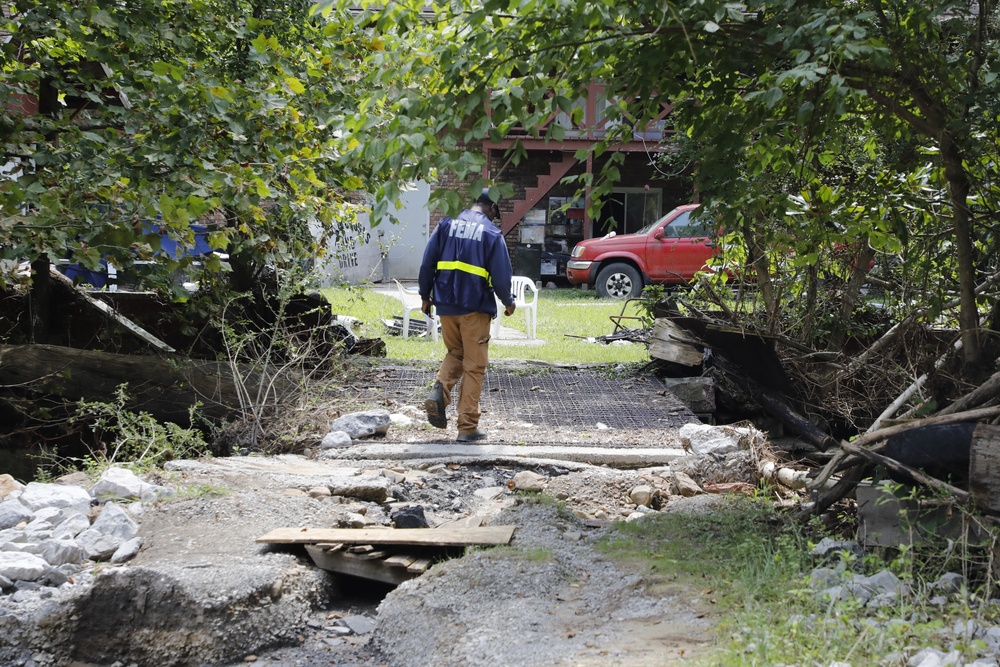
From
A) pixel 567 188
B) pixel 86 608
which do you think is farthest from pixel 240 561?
pixel 567 188

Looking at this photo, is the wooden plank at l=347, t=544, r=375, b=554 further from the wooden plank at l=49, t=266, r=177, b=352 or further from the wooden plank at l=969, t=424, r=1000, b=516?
the wooden plank at l=49, t=266, r=177, b=352

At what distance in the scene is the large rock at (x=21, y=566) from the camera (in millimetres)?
4598

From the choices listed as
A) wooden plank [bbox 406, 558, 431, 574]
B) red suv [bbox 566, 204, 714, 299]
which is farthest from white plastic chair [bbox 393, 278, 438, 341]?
wooden plank [bbox 406, 558, 431, 574]

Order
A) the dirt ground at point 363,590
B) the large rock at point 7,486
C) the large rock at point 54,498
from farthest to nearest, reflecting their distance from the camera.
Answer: the large rock at point 7,486 → the large rock at point 54,498 → the dirt ground at point 363,590

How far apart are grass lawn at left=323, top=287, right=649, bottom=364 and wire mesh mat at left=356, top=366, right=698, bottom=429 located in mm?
843

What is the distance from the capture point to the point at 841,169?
6988 millimetres

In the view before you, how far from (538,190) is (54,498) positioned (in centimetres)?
1856

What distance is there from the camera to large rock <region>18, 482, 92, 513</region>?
17.6 feet

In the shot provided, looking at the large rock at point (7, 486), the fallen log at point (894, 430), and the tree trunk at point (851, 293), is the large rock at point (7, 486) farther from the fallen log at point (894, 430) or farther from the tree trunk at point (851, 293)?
the tree trunk at point (851, 293)

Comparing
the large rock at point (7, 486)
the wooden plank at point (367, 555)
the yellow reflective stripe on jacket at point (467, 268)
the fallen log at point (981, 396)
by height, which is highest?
the yellow reflective stripe on jacket at point (467, 268)

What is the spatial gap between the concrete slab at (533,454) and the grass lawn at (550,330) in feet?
7.94

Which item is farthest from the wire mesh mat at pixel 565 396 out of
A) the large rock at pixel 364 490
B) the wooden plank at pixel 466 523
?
the wooden plank at pixel 466 523

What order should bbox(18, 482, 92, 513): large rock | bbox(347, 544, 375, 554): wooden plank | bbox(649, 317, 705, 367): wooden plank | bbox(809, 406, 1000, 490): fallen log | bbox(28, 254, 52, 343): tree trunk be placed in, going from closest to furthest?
bbox(809, 406, 1000, 490): fallen log, bbox(347, 544, 375, 554): wooden plank, bbox(18, 482, 92, 513): large rock, bbox(28, 254, 52, 343): tree trunk, bbox(649, 317, 705, 367): wooden plank

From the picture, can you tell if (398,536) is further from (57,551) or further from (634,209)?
(634,209)
